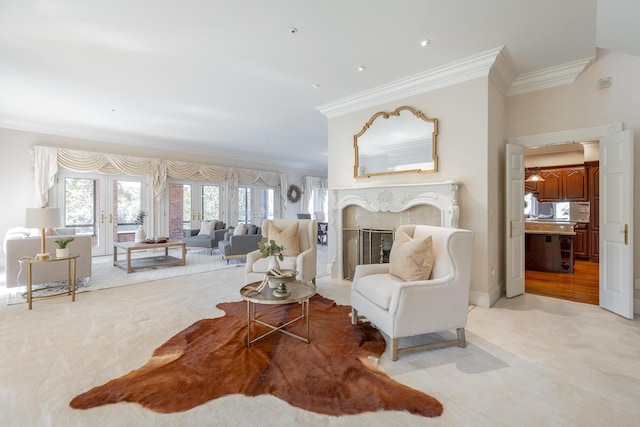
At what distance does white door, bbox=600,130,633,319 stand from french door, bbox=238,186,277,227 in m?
8.72

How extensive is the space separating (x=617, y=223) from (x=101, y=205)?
933cm

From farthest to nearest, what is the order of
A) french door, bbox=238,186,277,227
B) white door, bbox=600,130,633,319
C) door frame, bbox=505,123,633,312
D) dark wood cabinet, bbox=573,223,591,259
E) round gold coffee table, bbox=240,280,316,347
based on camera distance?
french door, bbox=238,186,277,227, dark wood cabinet, bbox=573,223,591,259, door frame, bbox=505,123,633,312, white door, bbox=600,130,633,319, round gold coffee table, bbox=240,280,316,347

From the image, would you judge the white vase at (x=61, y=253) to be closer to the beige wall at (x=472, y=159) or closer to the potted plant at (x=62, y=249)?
the potted plant at (x=62, y=249)

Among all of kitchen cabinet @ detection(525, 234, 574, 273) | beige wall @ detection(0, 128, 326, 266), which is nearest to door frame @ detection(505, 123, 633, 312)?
kitchen cabinet @ detection(525, 234, 574, 273)

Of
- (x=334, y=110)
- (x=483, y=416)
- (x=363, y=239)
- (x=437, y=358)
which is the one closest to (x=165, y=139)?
(x=334, y=110)

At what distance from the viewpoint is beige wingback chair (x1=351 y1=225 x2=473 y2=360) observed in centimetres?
233

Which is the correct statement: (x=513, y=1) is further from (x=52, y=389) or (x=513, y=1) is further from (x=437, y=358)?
(x=52, y=389)

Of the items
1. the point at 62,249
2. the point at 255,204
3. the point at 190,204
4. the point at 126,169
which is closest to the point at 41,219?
the point at 62,249

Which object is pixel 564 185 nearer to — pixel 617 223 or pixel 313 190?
pixel 617 223

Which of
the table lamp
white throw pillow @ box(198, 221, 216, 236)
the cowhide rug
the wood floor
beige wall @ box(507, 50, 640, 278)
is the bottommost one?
the cowhide rug

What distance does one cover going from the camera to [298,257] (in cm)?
396

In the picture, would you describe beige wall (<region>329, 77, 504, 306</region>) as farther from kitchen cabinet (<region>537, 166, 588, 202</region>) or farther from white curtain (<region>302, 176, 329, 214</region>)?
white curtain (<region>302, 176, 329, 214</region>)

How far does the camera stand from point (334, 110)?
5.04m

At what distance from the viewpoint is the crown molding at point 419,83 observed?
3.46 metres
